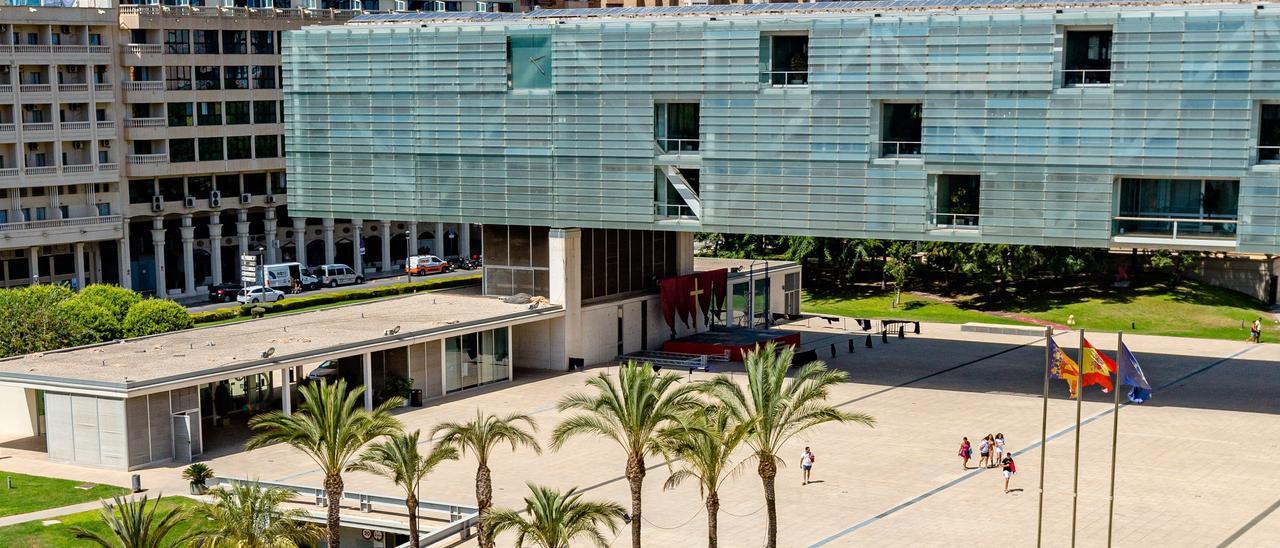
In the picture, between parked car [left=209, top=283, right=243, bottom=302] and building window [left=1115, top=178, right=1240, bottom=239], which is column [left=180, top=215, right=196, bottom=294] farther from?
building window [left=1115, top=178, right=1240, bottom=239]

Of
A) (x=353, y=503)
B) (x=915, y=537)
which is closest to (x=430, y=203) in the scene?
(x=353, y=503)

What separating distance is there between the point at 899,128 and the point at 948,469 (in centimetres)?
1872

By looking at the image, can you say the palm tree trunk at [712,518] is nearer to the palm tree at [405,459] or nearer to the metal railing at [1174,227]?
the palm tree at [405,459]

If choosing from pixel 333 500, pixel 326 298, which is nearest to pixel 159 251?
pixel 326 298

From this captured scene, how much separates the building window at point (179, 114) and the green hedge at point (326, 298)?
1465cm

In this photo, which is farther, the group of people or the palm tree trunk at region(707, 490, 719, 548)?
the group of people

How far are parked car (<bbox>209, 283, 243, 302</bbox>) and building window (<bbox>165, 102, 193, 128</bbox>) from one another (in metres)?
11.6

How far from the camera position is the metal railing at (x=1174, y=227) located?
2650 inches

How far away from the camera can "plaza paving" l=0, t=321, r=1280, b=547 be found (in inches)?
2050

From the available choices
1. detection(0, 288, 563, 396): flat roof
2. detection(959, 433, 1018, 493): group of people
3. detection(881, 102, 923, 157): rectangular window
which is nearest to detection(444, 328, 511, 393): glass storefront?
detection(0, 288, 563, 396): flat roof

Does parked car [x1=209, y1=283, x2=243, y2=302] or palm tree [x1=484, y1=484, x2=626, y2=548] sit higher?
palm tree [x1=484, y1=484, x2=626, y2=548]

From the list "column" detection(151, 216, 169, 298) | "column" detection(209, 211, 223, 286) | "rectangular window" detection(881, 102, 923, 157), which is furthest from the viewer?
"column" detection(209, 211, 223, 286)

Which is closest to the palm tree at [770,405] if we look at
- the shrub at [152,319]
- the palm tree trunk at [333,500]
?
the palm tree trunk at [333,500]

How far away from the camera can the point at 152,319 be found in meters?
75.4
